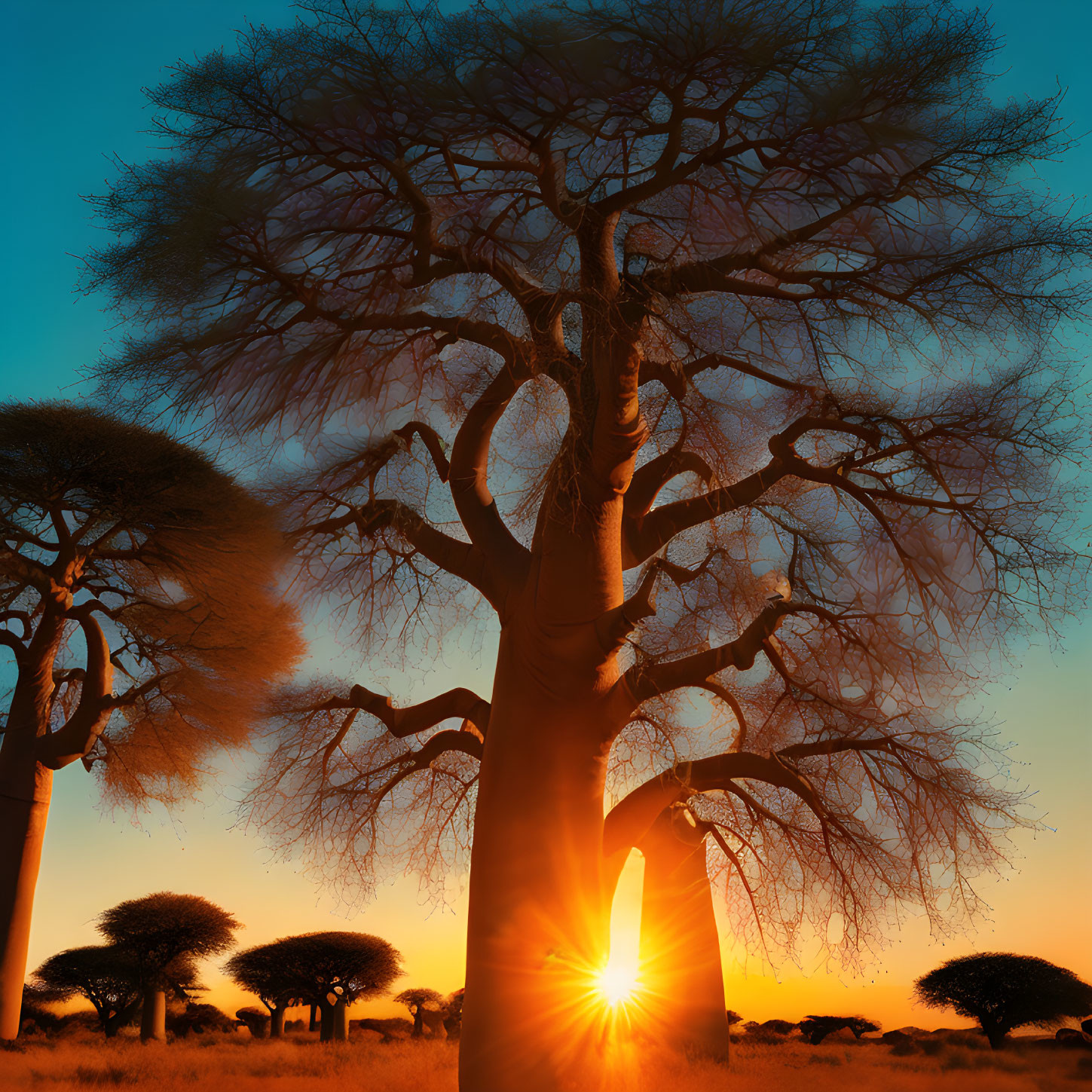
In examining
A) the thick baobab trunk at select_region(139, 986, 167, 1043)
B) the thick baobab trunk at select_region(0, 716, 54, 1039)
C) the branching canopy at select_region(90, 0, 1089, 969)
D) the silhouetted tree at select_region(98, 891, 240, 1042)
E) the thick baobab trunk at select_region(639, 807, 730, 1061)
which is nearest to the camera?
the branching canopy at select_region(90, 0, 1089, 969)

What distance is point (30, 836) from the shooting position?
8.70 m

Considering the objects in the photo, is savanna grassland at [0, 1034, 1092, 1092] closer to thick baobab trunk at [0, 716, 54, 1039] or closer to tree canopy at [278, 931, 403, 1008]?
thick baobab trunk at [0, 716, 54, 1039]

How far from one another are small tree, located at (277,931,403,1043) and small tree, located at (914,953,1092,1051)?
8129mm

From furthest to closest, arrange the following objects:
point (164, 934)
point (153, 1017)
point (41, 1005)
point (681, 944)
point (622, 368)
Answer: point (41, 1005), point (164, 934), point (153, 1017), point (681, 944), point (622, 368)

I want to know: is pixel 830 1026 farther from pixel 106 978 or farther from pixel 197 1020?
pixel 106 978

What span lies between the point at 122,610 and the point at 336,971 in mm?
7010

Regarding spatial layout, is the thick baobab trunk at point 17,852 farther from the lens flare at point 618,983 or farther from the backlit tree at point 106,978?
the lens flare at point 618,983

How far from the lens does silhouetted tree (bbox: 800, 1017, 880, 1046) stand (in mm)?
13391

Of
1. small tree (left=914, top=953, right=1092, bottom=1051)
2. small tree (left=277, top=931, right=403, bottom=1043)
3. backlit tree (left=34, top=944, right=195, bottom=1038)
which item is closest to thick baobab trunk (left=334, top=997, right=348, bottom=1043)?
small tree (left=277, top=931, right=403, bottom=1043)

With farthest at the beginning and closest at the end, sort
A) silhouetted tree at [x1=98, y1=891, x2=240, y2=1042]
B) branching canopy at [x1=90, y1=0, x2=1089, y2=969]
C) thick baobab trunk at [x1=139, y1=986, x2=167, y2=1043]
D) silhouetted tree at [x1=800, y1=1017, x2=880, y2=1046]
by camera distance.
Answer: silhouetted tree at [x1=800, y1=1017, x2=880, y2=1046] < silhouetted tree at [x1=98, y1=891, x2=240, y2=1042] < thick baobab trunk at [x1=139, y1=986, x2=167, y2=1043] < branching canopy at [x1=90, y1=0, x2=1089, y2=969]

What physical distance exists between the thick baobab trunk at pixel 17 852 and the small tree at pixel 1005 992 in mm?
11907

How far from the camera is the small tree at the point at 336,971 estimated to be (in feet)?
44.2

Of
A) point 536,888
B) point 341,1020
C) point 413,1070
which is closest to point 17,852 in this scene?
point 413,1070

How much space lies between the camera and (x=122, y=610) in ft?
30.8
